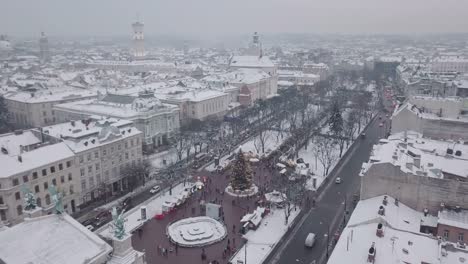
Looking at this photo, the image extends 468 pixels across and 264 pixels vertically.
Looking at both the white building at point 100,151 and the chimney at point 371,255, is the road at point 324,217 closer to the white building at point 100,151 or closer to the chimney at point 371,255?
the chimney at point 371,255

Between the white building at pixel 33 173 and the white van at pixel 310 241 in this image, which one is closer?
the white van at pixel 310 241

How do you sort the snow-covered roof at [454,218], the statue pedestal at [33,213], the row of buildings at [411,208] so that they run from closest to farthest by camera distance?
the statue pedestal at [33,213] < the row of buildings at [411,208] < the snow-covered roof at [454,218]

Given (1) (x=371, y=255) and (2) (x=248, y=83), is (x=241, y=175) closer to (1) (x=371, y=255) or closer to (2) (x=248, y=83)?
(1) (x=371, y=255)

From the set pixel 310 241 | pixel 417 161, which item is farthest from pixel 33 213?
pixel 417 161

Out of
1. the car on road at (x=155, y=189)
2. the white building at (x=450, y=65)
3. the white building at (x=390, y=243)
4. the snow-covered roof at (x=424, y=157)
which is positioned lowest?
the car on road at (x=155, y=189)

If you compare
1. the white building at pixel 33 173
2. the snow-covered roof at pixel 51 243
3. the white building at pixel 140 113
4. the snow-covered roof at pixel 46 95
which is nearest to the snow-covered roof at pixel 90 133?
the white building at pixel 33 173

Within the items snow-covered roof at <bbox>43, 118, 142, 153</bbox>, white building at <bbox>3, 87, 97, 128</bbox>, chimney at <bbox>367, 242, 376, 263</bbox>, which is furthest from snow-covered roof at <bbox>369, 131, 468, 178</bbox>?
white building at <bbox>3, 87, 97, 128</bbox>

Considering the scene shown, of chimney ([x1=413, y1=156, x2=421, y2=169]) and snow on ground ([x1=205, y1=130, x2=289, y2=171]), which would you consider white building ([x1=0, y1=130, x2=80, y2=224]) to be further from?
chimney ([x1=413, y1=156, x2=421, y2=169])

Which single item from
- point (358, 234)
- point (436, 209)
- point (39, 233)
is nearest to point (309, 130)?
point (436, 209)
